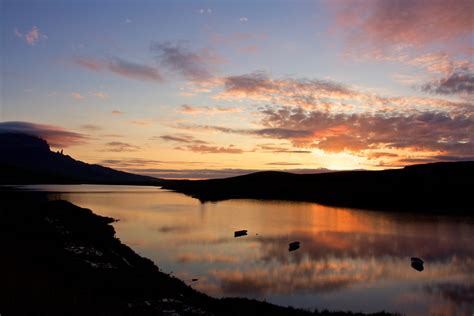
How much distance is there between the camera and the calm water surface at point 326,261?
95.5 feet

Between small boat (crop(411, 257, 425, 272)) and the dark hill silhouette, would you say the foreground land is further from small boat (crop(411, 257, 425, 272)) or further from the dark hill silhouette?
the dark hill silhouette

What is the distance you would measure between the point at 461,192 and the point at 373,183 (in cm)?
4025

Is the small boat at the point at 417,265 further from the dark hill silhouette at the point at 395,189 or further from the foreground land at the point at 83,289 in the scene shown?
the dark hill silhouette at the point at 395,189

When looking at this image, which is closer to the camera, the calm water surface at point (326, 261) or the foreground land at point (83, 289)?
the foreground land at point (83, 289)

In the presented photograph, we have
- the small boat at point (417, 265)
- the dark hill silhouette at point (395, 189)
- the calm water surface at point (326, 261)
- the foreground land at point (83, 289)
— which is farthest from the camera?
the dark hill silhouette at point (395, 189)

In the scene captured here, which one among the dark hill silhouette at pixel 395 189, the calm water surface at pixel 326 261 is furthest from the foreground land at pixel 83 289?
the dark hill silhouette at pixel 395 189

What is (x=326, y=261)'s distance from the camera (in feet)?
137

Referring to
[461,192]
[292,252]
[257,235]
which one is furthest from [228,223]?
[461,192]

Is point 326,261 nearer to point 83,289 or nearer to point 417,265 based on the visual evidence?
point 417,265

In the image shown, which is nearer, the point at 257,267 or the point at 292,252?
the point at 257,267

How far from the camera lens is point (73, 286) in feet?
68.2

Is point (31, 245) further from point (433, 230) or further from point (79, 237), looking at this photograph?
point (433, 230)

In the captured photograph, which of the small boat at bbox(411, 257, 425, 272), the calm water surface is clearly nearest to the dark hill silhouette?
the calm water surface

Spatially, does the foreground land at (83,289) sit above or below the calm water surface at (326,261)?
above
